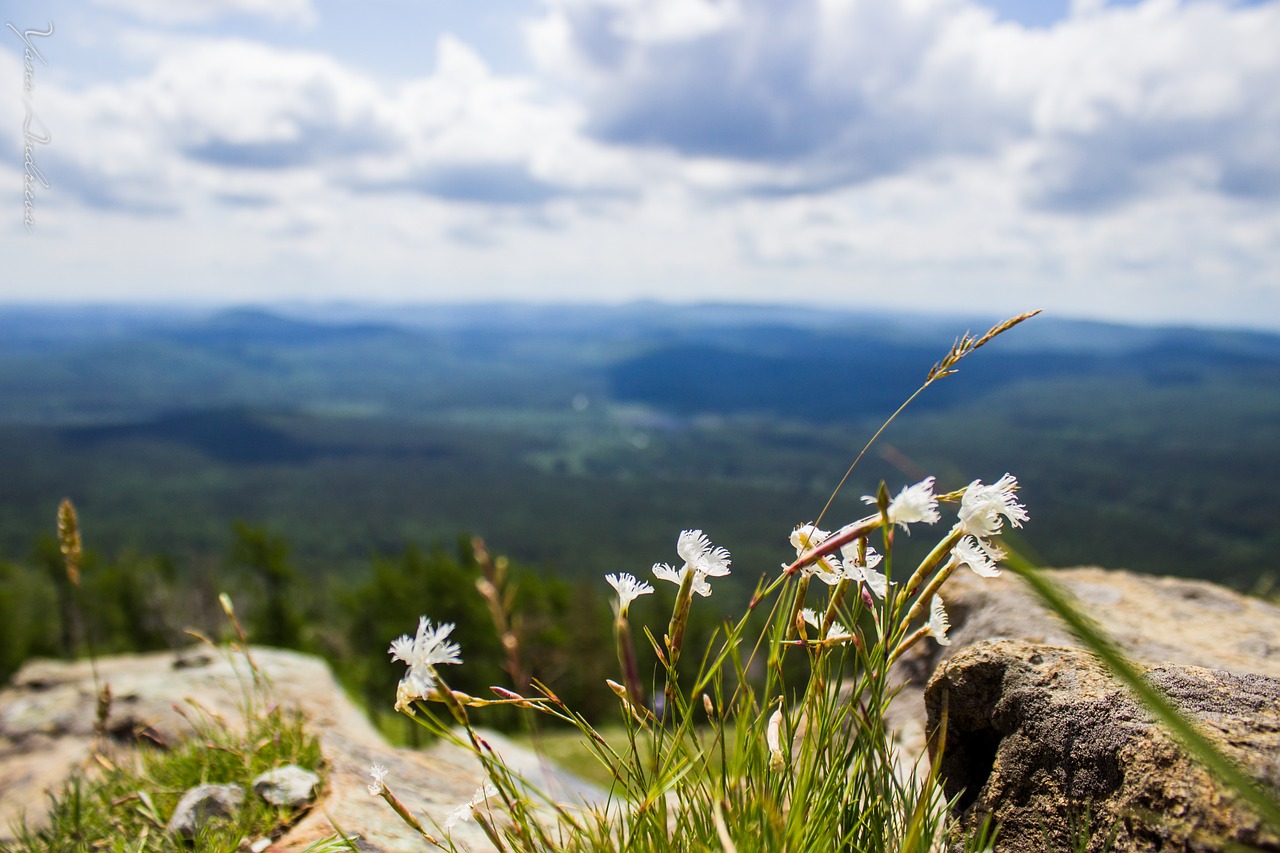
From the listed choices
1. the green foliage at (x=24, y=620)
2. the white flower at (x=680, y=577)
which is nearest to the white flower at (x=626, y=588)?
the white flower at (x=680, y=577)

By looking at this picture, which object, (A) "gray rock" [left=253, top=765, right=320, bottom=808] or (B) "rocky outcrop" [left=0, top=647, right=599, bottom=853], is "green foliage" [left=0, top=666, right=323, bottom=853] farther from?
(B) "rocky outcrop" [left=0, top=647, right=599, bottom=853]

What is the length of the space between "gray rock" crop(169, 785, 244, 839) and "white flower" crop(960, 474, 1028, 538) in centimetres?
305

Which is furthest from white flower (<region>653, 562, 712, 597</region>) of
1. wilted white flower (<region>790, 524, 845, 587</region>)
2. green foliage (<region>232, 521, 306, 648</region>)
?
green foliage (<region>232, 521, 306, 648</region>)

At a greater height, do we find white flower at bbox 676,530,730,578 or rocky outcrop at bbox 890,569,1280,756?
white flower at bbox 676,530,730,578

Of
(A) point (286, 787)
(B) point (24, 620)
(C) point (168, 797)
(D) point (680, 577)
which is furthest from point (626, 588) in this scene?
(B) point (24, 620)

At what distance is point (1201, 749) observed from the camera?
1016mm

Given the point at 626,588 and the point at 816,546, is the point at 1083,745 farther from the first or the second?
the point at 626,588

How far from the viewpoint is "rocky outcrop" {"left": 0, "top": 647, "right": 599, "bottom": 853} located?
300 centimetres

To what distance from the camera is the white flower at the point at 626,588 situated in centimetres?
188

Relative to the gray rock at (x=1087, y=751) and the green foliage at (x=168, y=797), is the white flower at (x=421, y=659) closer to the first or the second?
the gray rock at (x=1087, y=751)

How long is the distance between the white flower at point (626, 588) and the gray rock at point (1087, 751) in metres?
1.11

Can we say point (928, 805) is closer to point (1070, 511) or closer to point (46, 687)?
point (46, 687)

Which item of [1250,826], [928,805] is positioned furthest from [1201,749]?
[928,805]

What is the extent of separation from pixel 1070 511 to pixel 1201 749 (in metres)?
211
